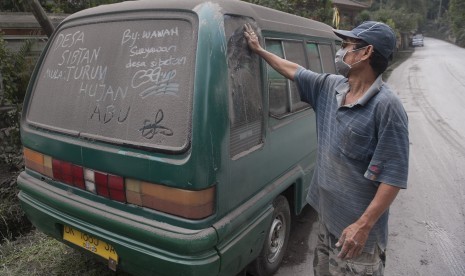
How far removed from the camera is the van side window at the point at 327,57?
147 inches

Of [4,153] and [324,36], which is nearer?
[324,36]

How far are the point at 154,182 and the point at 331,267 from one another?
3.70ft

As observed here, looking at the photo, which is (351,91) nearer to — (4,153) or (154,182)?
(154,182)

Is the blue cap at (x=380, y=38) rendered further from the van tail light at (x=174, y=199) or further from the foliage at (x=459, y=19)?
the foliage at (x=459, y=19)

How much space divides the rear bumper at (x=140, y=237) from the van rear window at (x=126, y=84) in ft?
1.41

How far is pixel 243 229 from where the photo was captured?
226 cm

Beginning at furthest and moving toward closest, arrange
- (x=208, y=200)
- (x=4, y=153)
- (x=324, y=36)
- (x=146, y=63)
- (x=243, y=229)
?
1. (x=4, y=153)
2. (x=324, y=36)
3. (x=243, y=229)
4. (x=146, y=63)
5. (x=208, y=200)

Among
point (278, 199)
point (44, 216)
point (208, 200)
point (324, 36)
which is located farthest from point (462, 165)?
→ point (44, 216)

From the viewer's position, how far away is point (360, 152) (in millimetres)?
1837

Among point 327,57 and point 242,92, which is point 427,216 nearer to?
point 327,57

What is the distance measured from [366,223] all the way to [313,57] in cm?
206

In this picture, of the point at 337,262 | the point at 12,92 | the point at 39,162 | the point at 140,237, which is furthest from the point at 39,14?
the point at 337,262

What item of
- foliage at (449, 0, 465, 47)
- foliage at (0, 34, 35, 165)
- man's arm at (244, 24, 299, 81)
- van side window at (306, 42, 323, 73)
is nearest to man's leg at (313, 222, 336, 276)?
man's arm at (244, 24, 299, 81)
